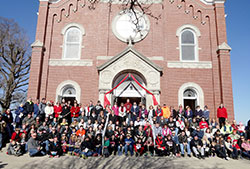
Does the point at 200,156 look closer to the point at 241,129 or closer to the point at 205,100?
the point at 241,129

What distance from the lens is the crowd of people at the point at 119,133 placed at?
9.70 metres

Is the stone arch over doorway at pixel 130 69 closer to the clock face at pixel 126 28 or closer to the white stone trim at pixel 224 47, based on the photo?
the clock face at pixel 126 28

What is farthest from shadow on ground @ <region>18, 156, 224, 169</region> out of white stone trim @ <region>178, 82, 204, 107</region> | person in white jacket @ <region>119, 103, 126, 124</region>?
Result: white stone trim @ <region>178, 82, 204, 107</region>

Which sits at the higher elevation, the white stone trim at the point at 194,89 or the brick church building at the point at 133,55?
the brick church building at the point at 133,55

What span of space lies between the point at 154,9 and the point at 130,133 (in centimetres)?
968

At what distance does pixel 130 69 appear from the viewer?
1418 cm

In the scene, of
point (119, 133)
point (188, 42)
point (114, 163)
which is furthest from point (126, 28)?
point (114, 163)

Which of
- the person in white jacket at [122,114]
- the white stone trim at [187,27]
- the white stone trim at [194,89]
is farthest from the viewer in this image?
the white stone trim at [187,27]

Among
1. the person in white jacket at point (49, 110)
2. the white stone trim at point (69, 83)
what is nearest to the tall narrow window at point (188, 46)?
the white stone trim at point (69, 83)

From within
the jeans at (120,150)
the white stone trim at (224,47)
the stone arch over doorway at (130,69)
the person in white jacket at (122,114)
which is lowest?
the jeans at (120,150)

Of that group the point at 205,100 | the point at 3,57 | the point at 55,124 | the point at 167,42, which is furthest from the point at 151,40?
the point at 3,57

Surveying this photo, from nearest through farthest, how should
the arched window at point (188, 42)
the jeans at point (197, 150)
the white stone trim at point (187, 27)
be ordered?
1. the jeans at point (197, 150)
2. the arched window at point (188, 42)
3. the white stone trim at point (187, 27)

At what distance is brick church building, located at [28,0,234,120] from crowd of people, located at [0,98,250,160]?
219 centimetres

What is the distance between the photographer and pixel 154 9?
15.6 m
